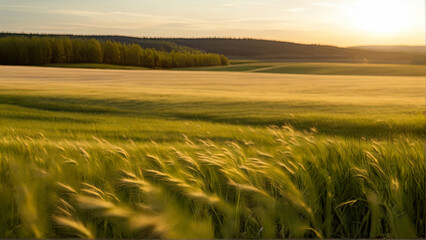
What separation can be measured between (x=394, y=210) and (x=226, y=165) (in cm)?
123

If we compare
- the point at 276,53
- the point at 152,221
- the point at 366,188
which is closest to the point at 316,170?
the point at 366,188

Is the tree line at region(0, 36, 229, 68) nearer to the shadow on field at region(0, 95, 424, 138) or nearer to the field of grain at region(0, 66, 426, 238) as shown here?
the shadow on field at region(0, 95, 424, 138)

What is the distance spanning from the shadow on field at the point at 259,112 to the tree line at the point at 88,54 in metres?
16.8

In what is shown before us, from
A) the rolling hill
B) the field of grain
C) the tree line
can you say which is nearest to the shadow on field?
the field of grain

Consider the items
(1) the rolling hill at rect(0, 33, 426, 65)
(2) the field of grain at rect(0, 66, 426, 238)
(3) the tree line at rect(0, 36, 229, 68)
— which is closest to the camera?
(2) the field of grain at rect(0, 66, 426, 238)

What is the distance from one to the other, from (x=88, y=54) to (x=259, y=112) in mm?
41167

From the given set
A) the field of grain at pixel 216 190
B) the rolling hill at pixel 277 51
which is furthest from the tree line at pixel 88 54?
the field of grain at pixel 216 190

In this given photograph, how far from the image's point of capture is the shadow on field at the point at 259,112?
10.1 m

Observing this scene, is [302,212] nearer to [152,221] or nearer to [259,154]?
[259,154]

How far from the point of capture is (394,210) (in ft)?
9.95

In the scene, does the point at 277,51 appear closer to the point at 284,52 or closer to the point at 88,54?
the point at 284,52

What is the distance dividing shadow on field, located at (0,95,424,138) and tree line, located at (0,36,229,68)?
55.0 feet

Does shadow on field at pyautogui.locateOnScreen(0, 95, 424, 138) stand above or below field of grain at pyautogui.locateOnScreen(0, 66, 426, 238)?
below

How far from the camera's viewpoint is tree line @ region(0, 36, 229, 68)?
3247 centimetres
